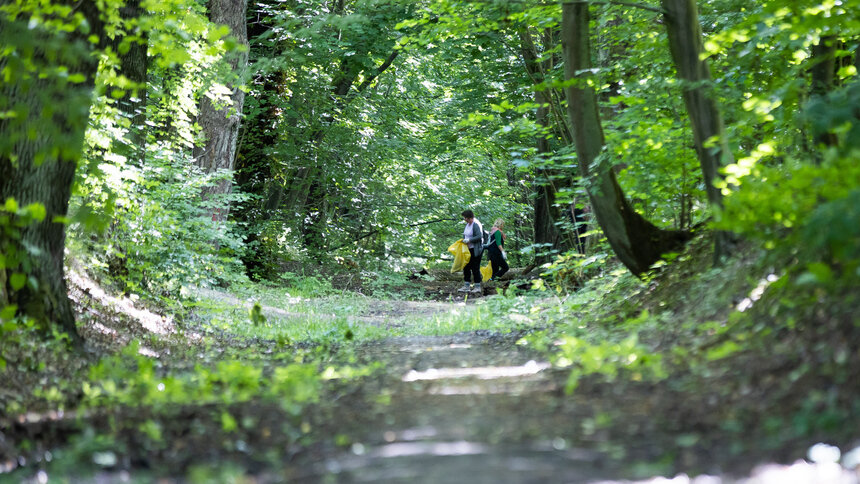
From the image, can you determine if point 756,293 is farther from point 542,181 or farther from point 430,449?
point 542,181

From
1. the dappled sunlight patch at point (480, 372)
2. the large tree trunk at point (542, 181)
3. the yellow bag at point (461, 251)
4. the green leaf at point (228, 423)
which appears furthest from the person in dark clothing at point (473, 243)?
the green leaf at point (228, 423)

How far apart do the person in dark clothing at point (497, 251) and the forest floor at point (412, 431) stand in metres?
12.7

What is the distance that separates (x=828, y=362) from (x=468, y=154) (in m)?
22.3

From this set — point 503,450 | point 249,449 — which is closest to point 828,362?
point 503,450

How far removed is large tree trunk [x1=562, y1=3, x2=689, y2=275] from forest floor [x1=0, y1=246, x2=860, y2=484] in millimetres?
2019

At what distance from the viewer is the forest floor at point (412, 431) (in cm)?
335

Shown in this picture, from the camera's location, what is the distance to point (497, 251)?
67.3 ft

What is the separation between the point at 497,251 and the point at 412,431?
53.8 ft

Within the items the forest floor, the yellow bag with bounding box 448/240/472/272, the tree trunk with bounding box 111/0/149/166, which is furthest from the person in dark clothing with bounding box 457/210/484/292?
the forest floor

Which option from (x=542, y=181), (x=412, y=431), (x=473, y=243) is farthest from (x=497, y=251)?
(x=412, y=431)

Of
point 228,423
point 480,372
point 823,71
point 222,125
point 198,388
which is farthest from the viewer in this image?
point 222,125

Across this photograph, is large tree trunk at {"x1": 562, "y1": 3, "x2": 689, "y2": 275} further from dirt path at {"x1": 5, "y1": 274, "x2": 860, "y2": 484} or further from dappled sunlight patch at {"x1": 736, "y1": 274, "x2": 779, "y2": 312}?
dirt path at {"x1": 5, "y1": 274, "x2": 860, "y2": 484}

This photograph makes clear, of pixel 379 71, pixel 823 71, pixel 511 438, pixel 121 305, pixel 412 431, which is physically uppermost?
pixel 379 71

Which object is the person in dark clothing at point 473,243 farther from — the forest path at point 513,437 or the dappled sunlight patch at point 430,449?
the dappled sunlight patch at point 430,449
